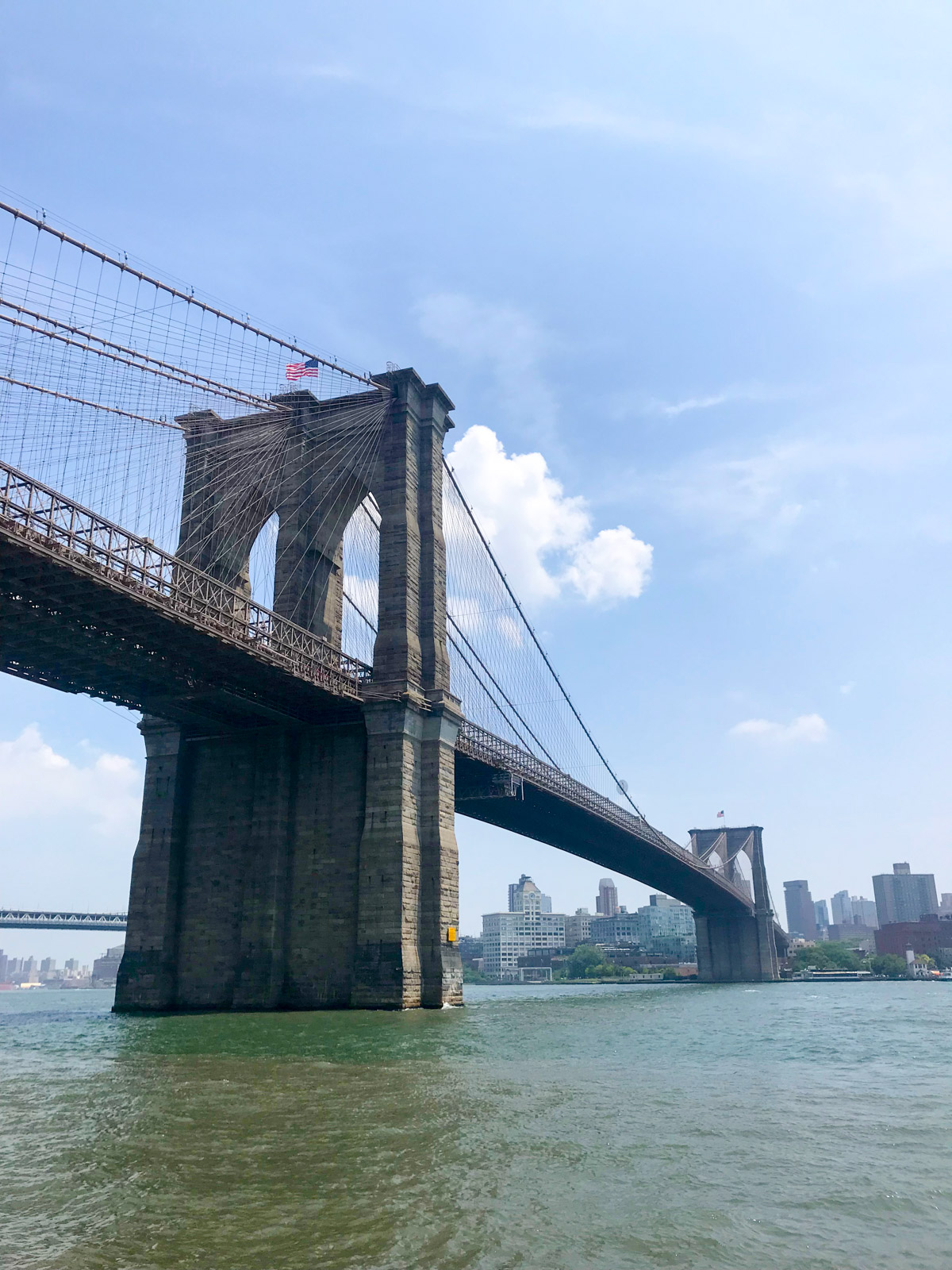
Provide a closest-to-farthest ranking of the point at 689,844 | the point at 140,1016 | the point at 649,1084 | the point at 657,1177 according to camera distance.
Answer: the point at 657,1177
the point at 649,1084
the point at 140,1016
the point at 689,844

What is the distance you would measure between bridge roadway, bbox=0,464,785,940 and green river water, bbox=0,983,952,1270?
1251cm

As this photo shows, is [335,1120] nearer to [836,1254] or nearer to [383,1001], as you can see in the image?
[836,1254]

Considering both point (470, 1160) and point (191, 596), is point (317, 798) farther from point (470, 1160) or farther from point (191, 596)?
point (470, 1160)

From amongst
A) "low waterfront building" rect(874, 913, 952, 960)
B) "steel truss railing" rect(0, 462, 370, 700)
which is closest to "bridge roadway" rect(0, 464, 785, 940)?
"steel truss railing" rect(0, 462, 370, 700)

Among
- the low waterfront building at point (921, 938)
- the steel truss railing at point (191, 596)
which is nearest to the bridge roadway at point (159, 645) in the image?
the steel truss railing at point (191, 596)

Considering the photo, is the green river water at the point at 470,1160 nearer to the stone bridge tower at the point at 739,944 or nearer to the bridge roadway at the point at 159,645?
the bridge roadway at the point at 159,645

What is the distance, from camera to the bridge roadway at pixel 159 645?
86.7 ft

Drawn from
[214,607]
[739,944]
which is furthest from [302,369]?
[739,944]

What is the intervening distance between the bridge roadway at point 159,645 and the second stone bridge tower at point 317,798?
1.95 metres

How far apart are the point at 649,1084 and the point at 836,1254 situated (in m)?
9.29

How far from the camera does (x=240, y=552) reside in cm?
4538

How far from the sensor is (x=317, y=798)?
3994 cm

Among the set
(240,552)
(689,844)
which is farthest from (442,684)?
(689,844)

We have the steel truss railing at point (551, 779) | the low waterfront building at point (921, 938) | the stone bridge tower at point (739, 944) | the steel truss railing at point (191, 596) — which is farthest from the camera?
the low waterfront building at point (921, 938)
